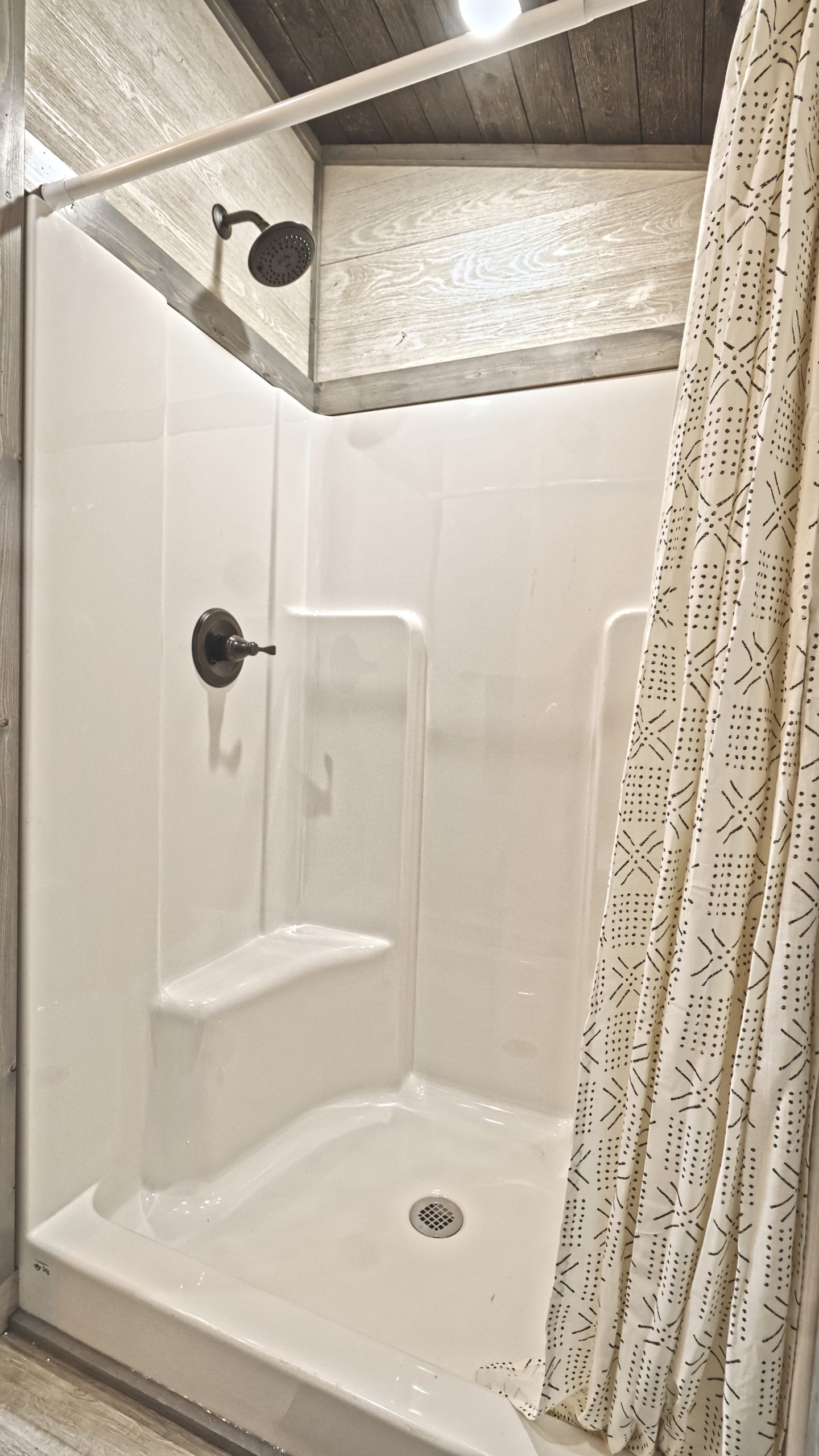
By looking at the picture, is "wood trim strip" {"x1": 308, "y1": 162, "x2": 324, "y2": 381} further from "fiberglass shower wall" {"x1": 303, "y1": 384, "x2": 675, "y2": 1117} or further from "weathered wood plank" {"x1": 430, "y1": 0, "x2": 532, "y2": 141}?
"weathered wood plank" {"x1": 430, "y1": 0, "x2": 532, "y2": 141}

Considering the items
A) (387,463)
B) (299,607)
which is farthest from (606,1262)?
(387,463)

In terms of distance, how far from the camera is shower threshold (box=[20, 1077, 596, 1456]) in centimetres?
89

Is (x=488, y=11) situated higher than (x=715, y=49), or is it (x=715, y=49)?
(x=715, y=49)

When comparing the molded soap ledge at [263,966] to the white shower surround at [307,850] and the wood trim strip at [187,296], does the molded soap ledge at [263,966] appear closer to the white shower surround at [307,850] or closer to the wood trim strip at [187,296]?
the white shower surround at [307,850]

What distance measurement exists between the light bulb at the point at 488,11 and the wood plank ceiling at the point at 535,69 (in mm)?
271

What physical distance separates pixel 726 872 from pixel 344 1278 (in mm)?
1024

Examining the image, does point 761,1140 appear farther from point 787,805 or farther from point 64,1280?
point 64,1280

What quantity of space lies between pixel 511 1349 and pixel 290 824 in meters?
1.10

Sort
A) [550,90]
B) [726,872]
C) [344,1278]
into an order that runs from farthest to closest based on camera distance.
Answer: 1. [550,90]
2. [344,1278]
3. [726,872]

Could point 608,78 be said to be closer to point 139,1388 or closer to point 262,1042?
point 262,1042

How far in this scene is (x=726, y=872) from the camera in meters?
0.74

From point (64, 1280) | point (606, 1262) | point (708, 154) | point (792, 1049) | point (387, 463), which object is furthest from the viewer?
point (387, 463)

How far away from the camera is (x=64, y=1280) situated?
108cm

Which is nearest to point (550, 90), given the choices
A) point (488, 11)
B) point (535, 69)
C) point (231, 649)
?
point (535, 69)
